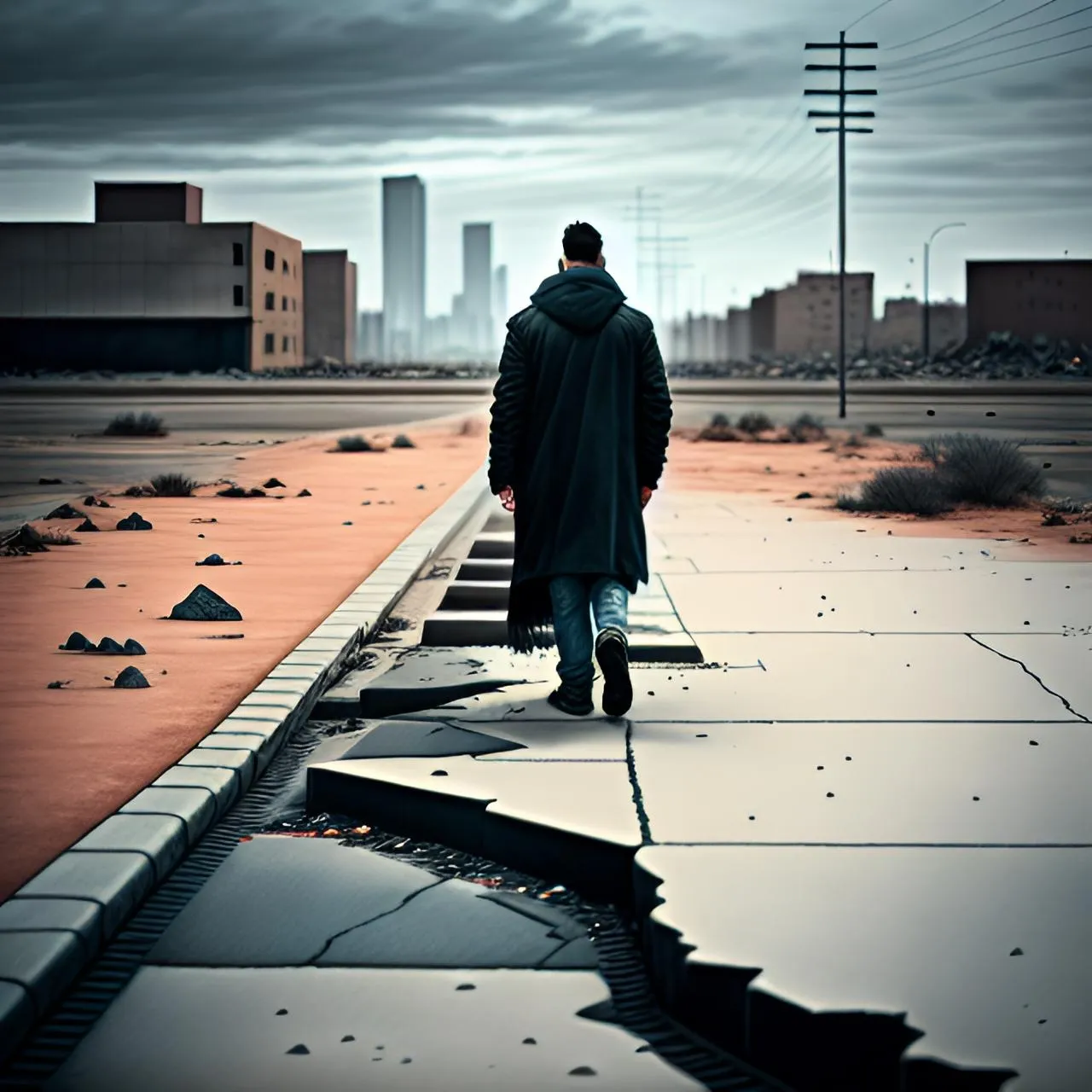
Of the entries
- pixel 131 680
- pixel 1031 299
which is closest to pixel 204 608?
pixel 131 680

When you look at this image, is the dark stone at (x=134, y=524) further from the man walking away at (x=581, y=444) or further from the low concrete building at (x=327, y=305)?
the low concrete building at (x=327, y=305)

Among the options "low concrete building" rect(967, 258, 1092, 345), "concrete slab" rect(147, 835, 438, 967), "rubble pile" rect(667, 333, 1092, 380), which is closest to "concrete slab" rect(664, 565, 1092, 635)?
"concrete slab" rect(147, 835, 438, 967)

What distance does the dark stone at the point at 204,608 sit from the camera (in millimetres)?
10640

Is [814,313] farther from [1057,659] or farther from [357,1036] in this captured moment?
[357,1036]

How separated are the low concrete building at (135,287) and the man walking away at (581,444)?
9481 centimetres

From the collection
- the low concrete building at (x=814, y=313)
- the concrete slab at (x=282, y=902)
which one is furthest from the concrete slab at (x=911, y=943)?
the low concrete building at (x=814, y=313)

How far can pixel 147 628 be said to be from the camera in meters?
10.3

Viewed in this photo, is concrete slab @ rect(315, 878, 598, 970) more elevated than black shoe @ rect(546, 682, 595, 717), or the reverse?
black shoe @ rect(546, 682, 595, 717)

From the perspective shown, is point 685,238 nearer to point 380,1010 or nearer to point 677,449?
point 677,449

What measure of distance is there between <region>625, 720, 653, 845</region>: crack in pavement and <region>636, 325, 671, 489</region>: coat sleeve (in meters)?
1.10

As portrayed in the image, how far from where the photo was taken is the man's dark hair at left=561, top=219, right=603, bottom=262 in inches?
286

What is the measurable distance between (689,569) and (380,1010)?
Result: 28.9 feet

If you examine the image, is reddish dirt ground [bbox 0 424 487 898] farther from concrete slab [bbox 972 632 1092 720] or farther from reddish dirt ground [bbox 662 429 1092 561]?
reddish dirt ground [bbox 662 429 1092 561]

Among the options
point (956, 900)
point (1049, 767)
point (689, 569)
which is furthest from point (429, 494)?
point (956, 900)
